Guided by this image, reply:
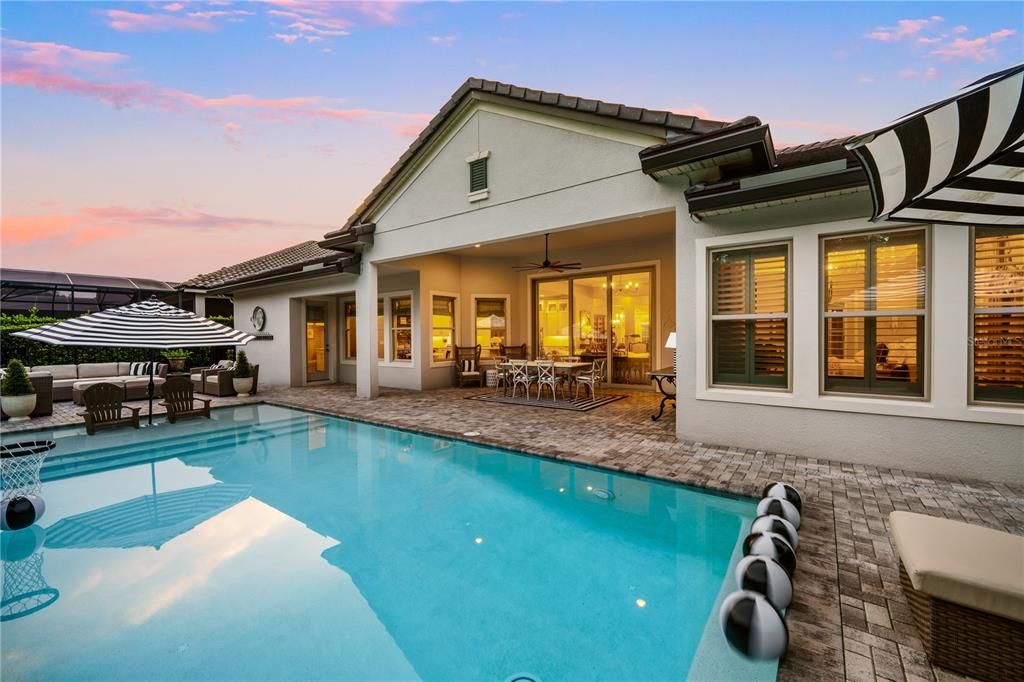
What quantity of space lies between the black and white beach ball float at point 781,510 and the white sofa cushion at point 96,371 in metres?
16.1

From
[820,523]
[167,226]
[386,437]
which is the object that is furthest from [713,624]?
[167,226]

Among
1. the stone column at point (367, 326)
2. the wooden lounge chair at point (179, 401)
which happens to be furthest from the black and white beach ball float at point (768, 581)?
the wooden lounge chair at point (179, 401)

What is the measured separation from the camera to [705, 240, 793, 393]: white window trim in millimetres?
Result: 5801

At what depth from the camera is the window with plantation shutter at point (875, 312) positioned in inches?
203

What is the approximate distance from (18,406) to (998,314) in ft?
54.7

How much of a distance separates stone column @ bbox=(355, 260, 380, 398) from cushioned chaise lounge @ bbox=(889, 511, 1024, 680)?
1080cm

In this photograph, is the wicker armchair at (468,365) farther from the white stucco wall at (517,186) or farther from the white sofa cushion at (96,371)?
the white sofa cushion at (96,371)

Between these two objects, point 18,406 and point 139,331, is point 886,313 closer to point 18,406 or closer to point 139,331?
point 139,331

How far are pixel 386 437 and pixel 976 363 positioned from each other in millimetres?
8507

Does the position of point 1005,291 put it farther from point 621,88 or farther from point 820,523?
point 621,88

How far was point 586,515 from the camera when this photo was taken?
4629 millimetres

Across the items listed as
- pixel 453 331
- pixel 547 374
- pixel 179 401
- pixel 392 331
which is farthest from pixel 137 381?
pixel 547 374

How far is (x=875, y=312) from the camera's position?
210 inches

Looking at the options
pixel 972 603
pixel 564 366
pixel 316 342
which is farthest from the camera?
pixel 316 342
